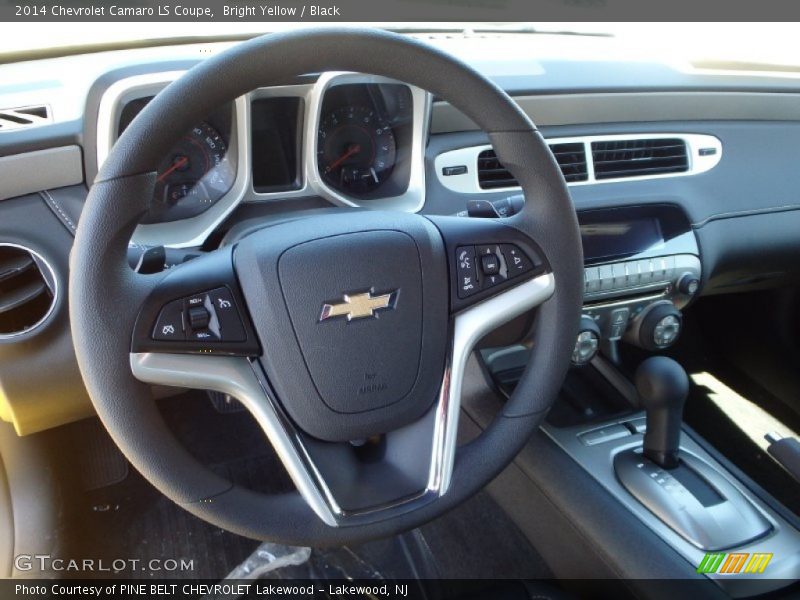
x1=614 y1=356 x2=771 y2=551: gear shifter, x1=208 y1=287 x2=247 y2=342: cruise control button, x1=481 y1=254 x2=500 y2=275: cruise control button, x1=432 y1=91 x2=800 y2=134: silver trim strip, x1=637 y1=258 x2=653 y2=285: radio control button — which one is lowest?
x1=614 y1=356 x2=771 y2=551: gear shifter

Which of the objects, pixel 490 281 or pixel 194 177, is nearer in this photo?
pixel 490 281

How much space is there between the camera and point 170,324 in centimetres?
94

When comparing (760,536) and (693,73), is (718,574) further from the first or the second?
(693,73)

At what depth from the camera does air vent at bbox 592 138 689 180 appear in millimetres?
1663

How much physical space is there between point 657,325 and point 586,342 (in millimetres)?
211

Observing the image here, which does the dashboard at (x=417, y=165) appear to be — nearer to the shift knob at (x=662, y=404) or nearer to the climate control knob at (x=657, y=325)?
the climate control knob at (x=657, y=325)

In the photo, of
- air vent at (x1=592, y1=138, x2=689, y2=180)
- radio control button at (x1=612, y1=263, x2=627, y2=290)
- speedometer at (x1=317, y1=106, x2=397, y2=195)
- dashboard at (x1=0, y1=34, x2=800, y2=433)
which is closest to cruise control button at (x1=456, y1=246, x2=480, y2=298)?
dashboard at (x1=0, y1=34, x2=800, y2=433)

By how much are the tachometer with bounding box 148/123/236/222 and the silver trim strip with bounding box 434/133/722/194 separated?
418mm

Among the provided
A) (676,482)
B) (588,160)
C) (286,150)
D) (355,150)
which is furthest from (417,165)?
(676,482)

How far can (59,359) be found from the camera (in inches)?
48.2

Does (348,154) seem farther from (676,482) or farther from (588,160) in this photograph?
(676,482)

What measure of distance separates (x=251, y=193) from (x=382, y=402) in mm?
535

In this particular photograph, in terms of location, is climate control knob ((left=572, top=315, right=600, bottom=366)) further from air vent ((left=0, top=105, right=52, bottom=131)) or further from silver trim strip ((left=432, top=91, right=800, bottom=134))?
air vent ((left=0, top=105, right=52, bottom=131))
